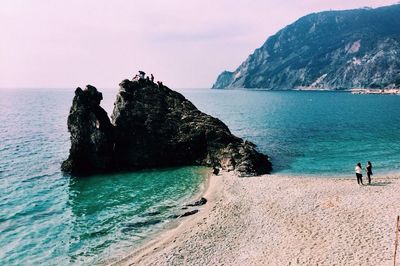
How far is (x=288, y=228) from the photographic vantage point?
29000 mm

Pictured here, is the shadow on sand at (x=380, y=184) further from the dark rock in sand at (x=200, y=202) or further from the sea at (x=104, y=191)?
the dark rock in sand at (x=200, y=202)

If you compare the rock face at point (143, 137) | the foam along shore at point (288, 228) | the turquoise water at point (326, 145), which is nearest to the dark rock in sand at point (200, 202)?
the foam along shore at point (288, 228)

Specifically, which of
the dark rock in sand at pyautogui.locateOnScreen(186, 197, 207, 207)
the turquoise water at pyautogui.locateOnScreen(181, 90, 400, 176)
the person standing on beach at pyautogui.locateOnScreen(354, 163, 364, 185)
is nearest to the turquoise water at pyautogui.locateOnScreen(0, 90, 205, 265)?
the dark rock in sand at pyautogui.locateOnScreen(186, 197, 207, 207)

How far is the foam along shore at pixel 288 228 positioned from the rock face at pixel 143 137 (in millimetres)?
12282

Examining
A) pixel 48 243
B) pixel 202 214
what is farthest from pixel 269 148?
pixel 48 243

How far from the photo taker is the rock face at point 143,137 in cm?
5178

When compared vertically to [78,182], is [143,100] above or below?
above

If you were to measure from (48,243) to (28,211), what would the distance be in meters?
8.07

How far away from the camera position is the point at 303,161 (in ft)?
174

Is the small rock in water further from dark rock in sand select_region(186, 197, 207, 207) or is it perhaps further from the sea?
dark rock in sand select_region(186, 197, 207, 207)

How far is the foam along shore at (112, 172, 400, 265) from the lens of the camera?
80.5ft

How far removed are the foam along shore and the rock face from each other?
12282 millimetres

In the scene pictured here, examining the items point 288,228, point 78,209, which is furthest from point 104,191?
point 288,228

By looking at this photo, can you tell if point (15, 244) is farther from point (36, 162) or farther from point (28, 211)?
point (36, 162)
